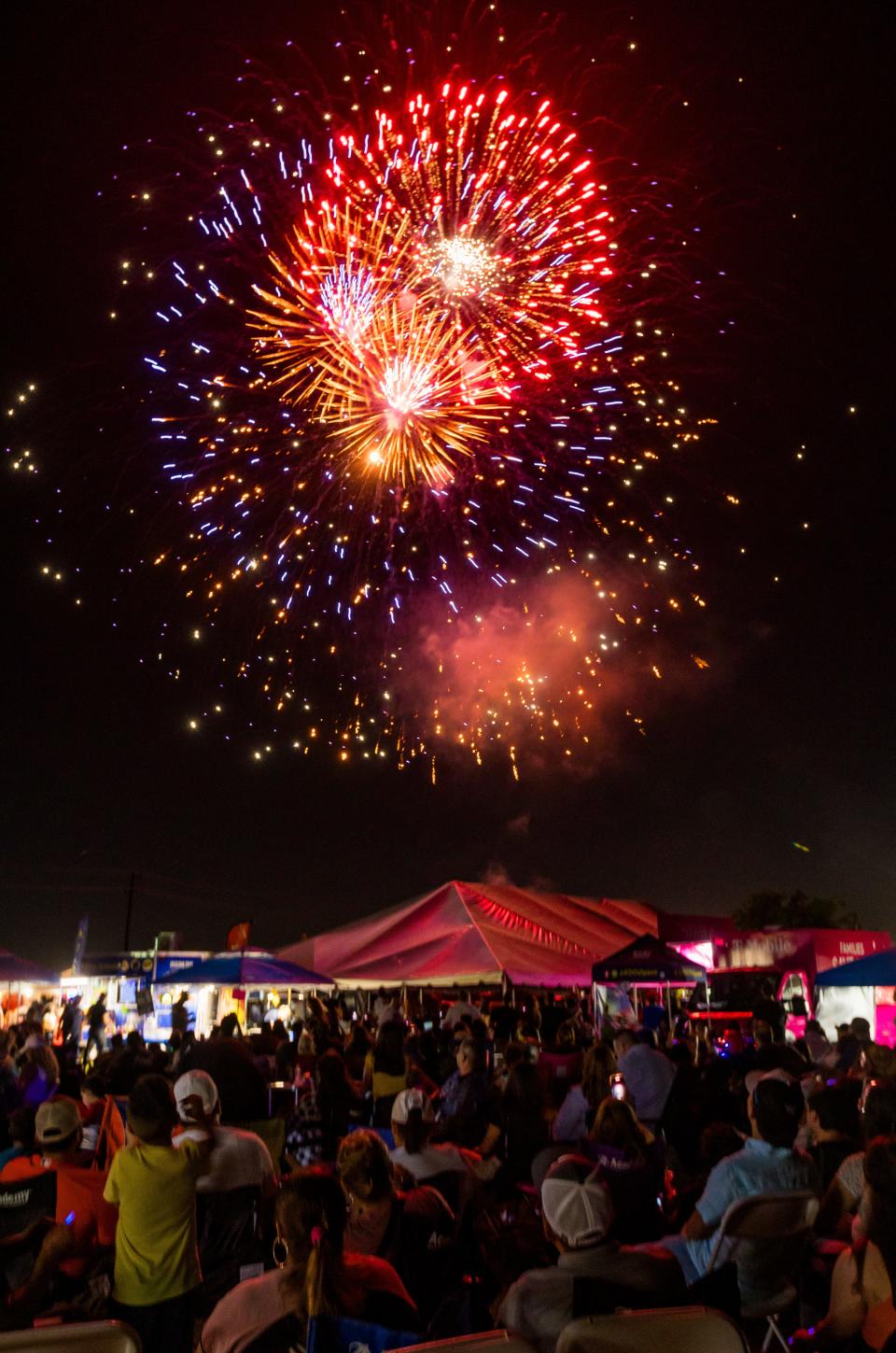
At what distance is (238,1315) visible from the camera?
3010 millimetres

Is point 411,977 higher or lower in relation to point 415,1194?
higher

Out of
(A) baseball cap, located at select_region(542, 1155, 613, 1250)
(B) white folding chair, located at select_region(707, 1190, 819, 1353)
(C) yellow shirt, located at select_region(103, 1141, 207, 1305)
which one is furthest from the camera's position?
(B) white folding chair, located at select_region(707, 1190, 819, 1353)

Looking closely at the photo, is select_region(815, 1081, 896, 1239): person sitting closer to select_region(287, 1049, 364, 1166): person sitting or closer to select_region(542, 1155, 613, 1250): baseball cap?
select_region(542, 1155, 613, 1250): baseball cap

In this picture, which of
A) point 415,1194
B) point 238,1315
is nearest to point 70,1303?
point 415,1194

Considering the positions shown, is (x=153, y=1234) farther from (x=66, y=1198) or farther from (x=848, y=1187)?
(x=848, y=1187)

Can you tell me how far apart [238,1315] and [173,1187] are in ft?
5.02

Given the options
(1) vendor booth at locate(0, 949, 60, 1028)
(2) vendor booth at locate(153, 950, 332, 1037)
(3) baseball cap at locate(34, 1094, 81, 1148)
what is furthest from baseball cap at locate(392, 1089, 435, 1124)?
(1) vendor booth at locate(0, 949, 60, 1028)

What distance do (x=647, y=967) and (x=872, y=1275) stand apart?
46.0 feet

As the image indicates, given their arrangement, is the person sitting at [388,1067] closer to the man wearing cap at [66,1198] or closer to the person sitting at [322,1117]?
the person sitting at [322,1117]

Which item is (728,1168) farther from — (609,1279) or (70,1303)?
(70,1303)

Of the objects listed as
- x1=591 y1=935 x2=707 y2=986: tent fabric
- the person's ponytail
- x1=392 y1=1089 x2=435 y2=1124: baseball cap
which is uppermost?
x1=591 y1=935 x2=707 y2=986: tent fabric

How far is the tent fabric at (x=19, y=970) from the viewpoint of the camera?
20.3 metres

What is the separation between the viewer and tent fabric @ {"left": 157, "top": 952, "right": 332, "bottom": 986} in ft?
59.2

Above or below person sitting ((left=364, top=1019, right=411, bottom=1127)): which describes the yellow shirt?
below
